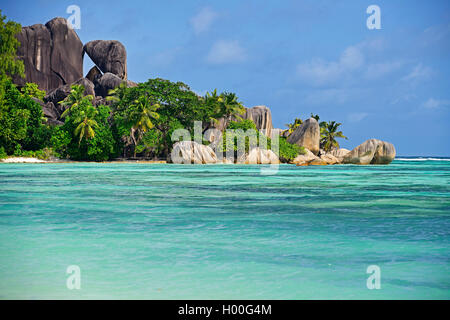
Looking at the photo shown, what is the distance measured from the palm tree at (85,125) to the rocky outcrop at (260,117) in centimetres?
2188

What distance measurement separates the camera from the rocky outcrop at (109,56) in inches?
2618

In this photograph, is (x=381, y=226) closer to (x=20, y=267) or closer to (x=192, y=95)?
(x=20, y=267)

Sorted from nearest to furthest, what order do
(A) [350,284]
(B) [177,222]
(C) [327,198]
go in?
(A) [350,284] → (B) [177,222] → (C) [327,198]

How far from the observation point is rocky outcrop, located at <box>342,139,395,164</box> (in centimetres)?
4109

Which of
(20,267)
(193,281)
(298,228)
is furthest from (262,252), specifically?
(20,267)

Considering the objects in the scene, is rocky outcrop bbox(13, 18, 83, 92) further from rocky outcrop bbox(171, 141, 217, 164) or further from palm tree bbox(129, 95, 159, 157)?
rocky outcrop bbox(171, 141, 217, 164)

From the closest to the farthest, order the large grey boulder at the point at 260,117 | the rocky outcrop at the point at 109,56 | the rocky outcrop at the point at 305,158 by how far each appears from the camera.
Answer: the rocky outcrop at the point at 305,158, the large grey boulder at the point at 260,117, the rocky outcrop at the point at 109,56

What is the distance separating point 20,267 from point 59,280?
0.68 metres
